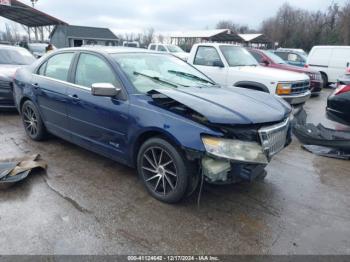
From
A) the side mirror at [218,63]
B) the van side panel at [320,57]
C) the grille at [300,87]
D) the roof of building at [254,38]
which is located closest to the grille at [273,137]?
the grille at [300,87]

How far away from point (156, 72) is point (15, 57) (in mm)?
6118

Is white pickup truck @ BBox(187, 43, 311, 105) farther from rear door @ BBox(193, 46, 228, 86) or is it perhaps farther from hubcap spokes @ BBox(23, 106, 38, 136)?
hubcap spokes @ BBox(23, 106, 38, 136)

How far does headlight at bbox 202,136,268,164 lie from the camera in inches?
110

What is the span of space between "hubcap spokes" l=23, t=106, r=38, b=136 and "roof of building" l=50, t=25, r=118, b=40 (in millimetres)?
36779

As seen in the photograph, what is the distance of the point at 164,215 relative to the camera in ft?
10.1

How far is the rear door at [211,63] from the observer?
761 cm

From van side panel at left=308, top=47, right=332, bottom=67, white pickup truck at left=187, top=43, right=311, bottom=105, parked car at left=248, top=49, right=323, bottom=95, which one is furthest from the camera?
van side panel at left=308, top=47, right=332, bottom=67

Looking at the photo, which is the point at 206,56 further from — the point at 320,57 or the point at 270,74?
the point at 320,57

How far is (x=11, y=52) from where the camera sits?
27.2 ft

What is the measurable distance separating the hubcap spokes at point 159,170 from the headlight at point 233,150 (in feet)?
1.66

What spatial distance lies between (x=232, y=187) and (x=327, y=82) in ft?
42.6

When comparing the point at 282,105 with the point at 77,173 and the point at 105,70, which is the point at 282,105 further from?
the point at 77,173

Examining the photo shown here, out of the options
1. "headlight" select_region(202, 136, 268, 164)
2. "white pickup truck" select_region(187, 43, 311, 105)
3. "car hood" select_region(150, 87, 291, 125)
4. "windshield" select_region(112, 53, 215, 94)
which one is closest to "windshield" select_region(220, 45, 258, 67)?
"white pickup truck" select_region(187, 43, 311, 105)

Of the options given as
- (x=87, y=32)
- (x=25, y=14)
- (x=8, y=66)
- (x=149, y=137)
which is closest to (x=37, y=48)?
(x=25, y=14)
